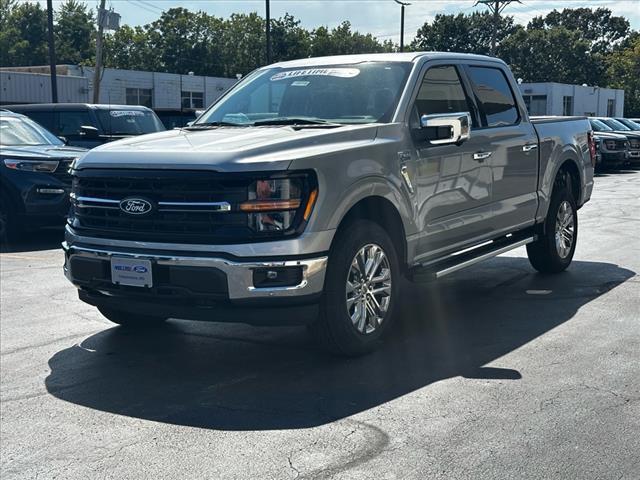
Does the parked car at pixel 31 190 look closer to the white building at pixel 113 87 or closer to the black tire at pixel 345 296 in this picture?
the black tire at pixel 345 296

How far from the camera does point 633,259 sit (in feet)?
31.2

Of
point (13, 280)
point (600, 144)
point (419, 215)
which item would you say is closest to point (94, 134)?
point (13, 280)

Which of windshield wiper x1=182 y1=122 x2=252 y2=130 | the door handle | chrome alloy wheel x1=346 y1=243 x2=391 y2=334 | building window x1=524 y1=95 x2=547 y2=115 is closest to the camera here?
chrome alloy wheel x1=346 y1=243 x2=391 y2=334

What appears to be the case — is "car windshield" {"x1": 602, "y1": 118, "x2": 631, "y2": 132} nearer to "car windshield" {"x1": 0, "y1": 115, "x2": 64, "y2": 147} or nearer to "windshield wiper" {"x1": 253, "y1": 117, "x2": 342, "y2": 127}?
"car windshield" {"x1": 0, "y1": 115, "x2": 64, "y2": 147}

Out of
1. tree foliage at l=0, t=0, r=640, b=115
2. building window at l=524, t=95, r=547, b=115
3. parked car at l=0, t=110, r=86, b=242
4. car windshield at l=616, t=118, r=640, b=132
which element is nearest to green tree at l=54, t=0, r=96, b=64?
tree foliage at l=0, t=0, r=640, b=115

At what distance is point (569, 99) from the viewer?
7075cm

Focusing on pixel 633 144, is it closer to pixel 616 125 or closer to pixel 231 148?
pixel 616 125

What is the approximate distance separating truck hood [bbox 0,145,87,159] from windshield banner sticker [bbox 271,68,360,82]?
4913 millimetres

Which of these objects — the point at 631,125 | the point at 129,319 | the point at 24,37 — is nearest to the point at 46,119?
the point at 129,319

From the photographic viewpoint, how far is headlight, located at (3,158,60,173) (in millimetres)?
11000

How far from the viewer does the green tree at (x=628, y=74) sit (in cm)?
8519

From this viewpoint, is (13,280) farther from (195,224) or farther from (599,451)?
(599,451)

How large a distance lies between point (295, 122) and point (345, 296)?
154cm

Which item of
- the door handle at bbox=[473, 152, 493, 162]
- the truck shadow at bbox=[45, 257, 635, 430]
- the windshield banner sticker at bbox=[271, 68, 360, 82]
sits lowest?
the truck shadow at bbox=[45, 257, 635, 430]
